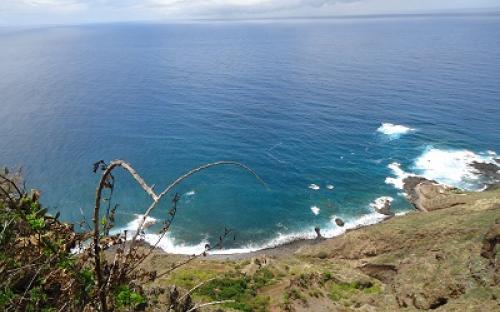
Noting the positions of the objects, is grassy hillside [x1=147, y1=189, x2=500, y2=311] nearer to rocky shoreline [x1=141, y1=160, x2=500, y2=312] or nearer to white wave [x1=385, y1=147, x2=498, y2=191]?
rocky shoreline [x1=141, y1=160, x2=500, y2=312]

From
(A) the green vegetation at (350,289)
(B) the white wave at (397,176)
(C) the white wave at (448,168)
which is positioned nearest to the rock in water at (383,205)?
(B) the white wave at (397,176)

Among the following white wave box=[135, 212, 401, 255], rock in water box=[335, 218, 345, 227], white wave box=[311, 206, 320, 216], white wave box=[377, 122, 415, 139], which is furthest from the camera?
white wave box=[377, 122, 415, 139]

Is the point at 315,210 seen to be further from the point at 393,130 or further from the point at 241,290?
the point at 393,130

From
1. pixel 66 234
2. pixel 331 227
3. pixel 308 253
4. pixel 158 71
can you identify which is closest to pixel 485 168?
pixel 331 227

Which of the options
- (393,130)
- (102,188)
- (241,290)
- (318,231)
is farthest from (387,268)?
(393,130)

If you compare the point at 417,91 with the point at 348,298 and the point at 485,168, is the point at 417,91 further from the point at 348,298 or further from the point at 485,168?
the point at 348,298

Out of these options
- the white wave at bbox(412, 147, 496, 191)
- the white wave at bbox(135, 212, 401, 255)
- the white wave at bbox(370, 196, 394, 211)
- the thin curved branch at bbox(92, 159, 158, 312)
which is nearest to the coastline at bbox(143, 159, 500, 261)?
the white wave at bbox(135, 212, 401, 255)
